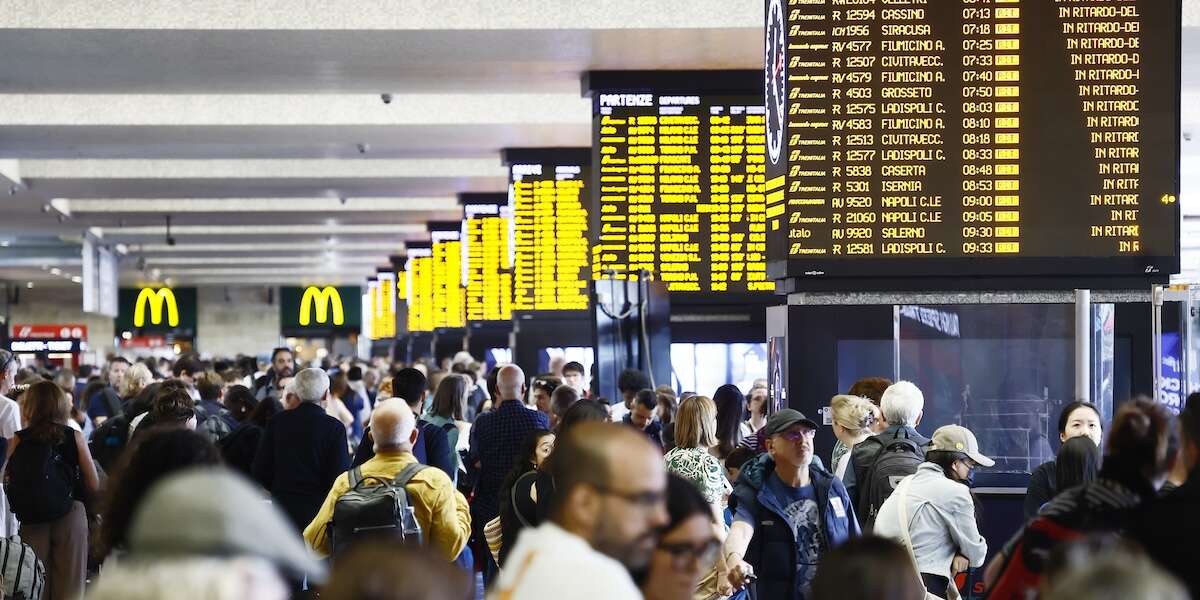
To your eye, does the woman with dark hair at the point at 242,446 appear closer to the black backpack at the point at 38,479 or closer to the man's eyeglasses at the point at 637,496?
the black backpack at the point at 38,479

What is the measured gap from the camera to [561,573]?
2.77 meters

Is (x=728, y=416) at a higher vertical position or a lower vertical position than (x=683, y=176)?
lower

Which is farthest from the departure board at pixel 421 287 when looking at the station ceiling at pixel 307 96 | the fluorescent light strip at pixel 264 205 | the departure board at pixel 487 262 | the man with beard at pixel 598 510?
the man with beard at pixel 598 510

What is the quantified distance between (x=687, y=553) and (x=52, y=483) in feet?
18.9

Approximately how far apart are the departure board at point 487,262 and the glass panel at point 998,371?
1366 cm

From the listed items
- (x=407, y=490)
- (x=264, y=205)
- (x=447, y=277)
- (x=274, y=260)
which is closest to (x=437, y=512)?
(x=407, y=490)

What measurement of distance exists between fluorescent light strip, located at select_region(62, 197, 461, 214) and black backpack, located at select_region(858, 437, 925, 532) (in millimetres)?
20805

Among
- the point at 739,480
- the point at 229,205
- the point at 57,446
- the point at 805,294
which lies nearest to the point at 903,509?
the point at 739,480

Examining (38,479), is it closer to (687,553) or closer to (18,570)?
(18,570)

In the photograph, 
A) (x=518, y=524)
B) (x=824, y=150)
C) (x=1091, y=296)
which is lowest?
(x=518, y=524)

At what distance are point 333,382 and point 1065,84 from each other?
7.77 metres

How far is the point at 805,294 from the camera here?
9.05m

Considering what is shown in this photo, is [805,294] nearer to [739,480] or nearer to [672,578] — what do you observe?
[739,480]

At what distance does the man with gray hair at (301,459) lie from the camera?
791 centimetres
